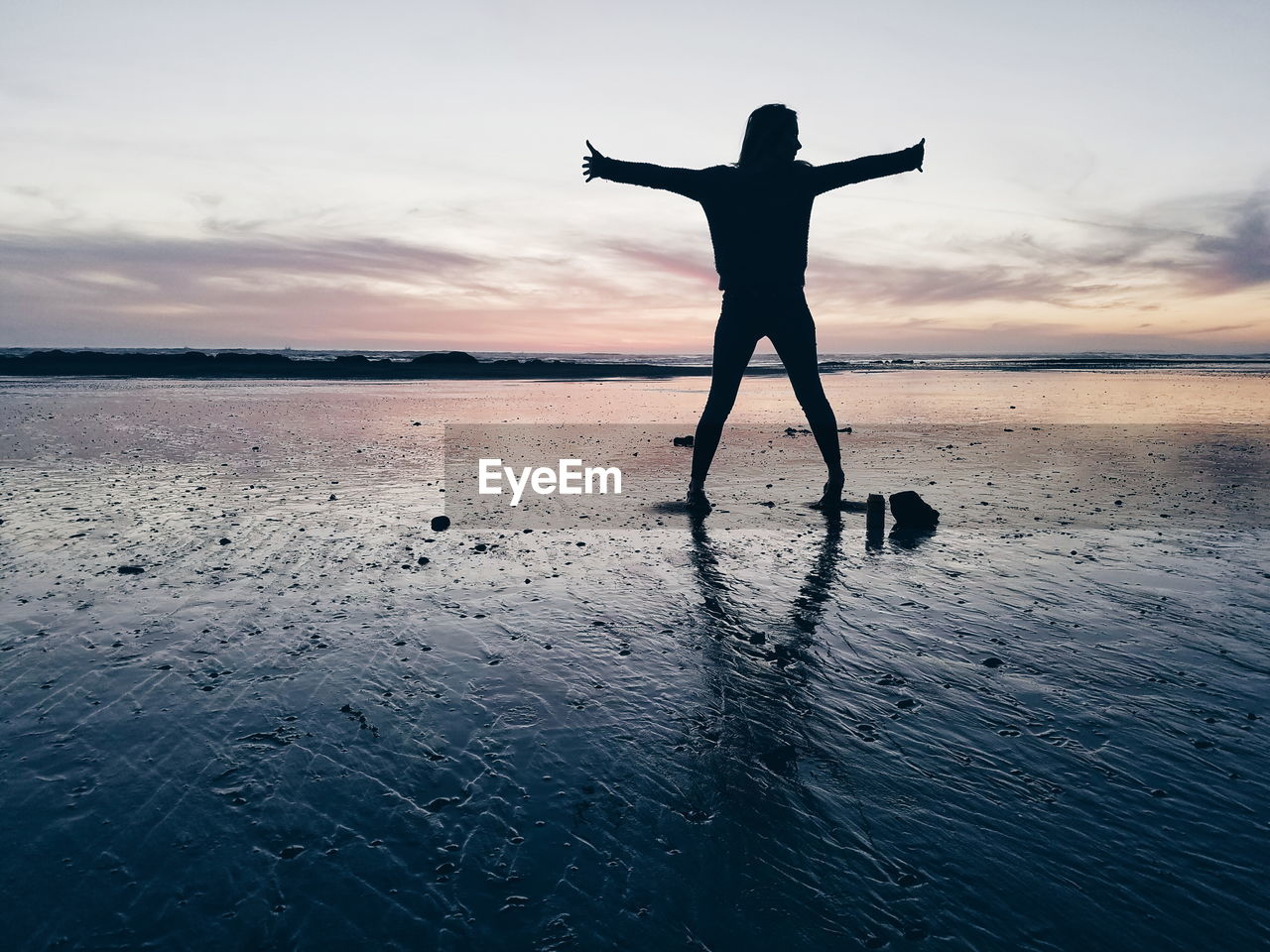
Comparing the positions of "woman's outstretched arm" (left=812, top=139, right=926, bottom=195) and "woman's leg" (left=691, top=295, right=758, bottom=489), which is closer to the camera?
"woman's outstretched arm" (left=812, top=139, right=926, bottom=195)

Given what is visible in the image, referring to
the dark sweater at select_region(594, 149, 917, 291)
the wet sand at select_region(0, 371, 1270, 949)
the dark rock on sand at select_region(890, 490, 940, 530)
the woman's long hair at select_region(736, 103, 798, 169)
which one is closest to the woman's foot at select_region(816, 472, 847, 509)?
the wet sand at select_region(0, 371, 1270, 949)

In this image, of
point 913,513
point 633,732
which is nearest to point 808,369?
point 913,513

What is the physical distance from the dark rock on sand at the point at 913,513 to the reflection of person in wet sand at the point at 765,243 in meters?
0.74

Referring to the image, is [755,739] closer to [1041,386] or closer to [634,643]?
[634,643]

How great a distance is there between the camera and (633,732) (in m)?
2.71

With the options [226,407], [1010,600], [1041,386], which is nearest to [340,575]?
[1010,600]

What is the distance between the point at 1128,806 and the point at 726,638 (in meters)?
1.80

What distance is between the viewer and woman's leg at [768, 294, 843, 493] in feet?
22.6

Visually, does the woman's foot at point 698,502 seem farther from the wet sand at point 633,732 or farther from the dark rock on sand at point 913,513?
the dark rock on sand at point 913,513

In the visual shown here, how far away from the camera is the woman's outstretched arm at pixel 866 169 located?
648 cm

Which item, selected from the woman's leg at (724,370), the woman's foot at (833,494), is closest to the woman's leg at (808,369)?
the woman's foot at (833,494)

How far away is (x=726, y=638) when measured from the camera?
3.66 meters

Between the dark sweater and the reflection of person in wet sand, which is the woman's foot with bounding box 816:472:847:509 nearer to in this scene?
the reflection of person in wet sand

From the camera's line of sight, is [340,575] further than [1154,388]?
No
